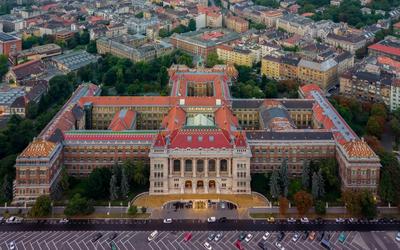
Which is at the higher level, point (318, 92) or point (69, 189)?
point (318, 92)

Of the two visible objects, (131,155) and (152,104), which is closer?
(131,155)

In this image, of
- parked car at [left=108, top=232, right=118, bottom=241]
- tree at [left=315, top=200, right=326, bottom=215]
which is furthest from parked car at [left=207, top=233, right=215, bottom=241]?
tree at [left=315, top=200, right=326, bottom=215]

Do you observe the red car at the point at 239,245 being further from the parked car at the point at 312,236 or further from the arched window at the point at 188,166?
the arched window at the point at 188,166

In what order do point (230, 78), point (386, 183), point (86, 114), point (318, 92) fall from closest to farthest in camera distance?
point (386, 183) → point (86, 114) → point (318, 92) → point (230, 78)

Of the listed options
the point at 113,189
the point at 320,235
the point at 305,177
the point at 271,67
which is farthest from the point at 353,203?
the point at 271,67

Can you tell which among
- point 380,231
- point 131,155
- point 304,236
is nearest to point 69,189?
point 131,155

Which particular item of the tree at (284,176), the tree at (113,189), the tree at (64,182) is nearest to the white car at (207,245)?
the tree at (284,176)

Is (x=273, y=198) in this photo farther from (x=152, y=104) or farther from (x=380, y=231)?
(x=152, y=104)
